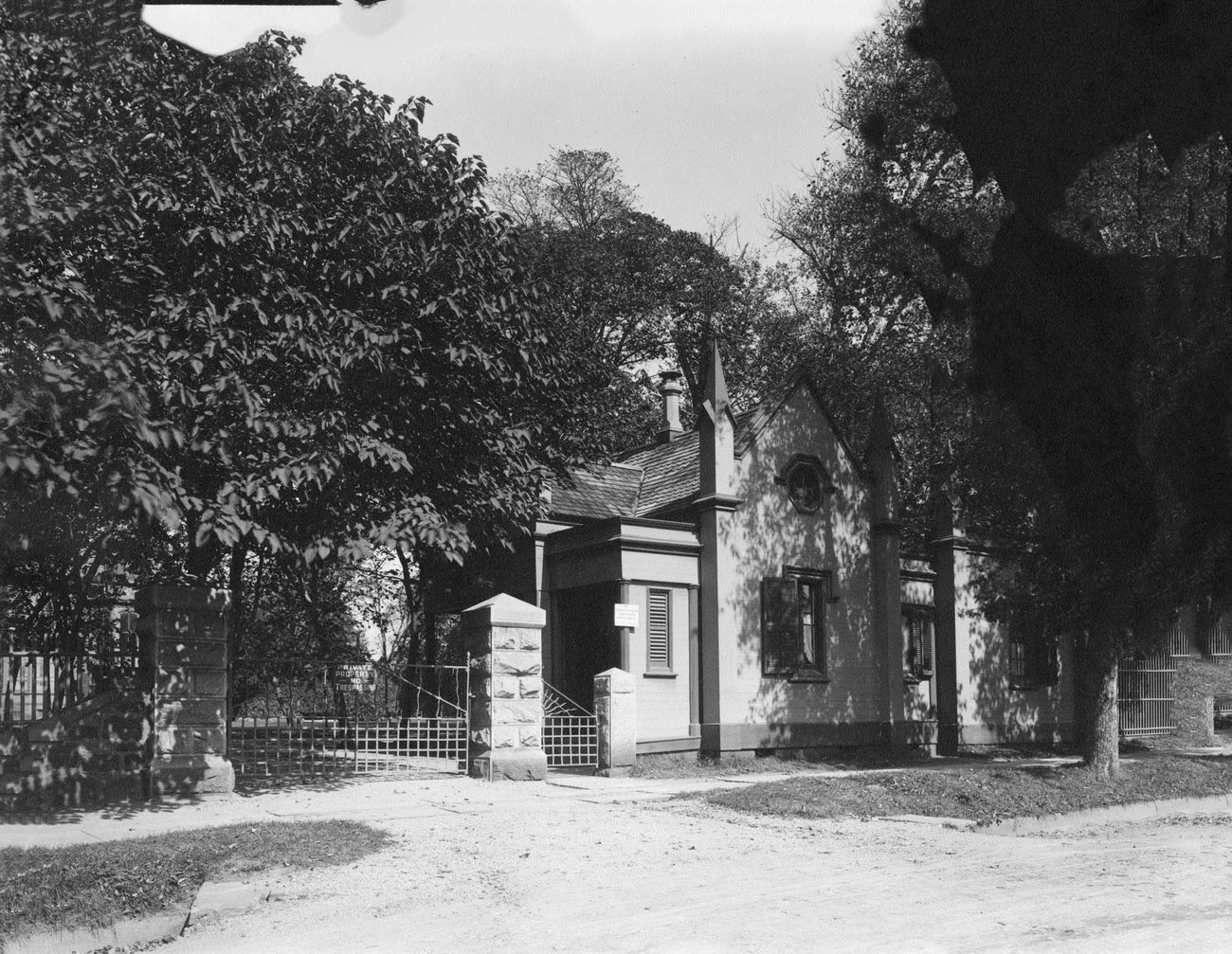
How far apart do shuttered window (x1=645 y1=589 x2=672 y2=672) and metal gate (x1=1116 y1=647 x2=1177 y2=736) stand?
38.5 feet

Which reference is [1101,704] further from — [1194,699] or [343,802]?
[1194,699]

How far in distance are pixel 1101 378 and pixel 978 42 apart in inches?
360

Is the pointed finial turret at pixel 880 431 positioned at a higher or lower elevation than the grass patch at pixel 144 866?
higher

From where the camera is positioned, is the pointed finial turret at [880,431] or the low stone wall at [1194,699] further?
the low stone wall at [1194,699]

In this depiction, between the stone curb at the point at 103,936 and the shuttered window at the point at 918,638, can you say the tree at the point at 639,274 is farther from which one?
the stone curb at the point at 103,936

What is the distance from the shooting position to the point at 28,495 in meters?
11.0

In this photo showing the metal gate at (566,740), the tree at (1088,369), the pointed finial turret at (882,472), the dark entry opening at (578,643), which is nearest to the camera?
the tree at (1088,369)

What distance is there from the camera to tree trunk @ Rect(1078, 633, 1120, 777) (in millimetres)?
16484

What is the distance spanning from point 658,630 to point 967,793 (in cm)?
712

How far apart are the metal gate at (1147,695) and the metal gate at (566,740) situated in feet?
42.2

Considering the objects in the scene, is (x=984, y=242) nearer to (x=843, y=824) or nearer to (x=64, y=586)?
(x=843, y=824)

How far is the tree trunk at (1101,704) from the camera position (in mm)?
16484

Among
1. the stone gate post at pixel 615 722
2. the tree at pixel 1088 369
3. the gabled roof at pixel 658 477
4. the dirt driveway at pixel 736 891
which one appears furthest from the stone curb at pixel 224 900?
the gabled roof at pixel 658 477

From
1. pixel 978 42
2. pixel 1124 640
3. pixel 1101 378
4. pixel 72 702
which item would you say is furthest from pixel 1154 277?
pixel 72 702
